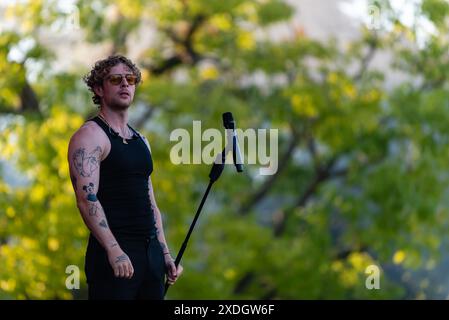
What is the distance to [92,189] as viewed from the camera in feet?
12.1

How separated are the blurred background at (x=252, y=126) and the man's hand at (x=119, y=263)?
8875 millimetres

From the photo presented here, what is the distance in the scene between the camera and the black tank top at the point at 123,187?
377 centimetres

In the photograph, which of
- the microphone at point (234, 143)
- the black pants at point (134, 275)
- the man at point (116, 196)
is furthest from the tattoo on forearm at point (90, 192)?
the microphone at point (234, 143)

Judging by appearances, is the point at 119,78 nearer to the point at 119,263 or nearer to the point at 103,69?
the point at 103,69

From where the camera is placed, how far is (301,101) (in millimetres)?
17234

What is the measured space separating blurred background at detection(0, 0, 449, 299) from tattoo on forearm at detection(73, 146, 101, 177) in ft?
29.0

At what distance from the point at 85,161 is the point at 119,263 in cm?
42

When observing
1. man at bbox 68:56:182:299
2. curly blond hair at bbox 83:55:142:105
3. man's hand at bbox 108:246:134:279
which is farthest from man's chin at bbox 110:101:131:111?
man's hand at bbox 108:246:134:279

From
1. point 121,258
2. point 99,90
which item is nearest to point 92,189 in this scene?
point 121,258

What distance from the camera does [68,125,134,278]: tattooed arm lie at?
363 cm

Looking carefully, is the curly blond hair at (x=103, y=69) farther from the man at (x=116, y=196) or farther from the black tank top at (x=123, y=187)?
the black tank top at (x=123, y=187)

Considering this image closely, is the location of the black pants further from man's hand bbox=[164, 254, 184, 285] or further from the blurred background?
the blurred background
